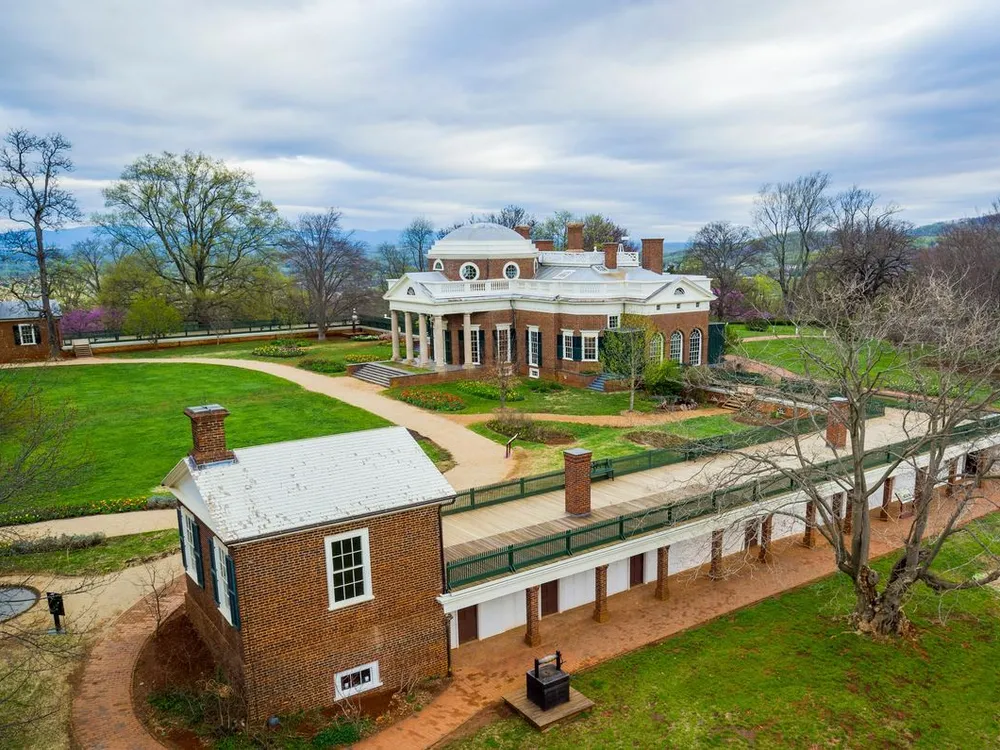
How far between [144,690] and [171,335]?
166 ft

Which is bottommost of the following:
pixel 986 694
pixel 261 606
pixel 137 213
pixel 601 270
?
pixel 986 694

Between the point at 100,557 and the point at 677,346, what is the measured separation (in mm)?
31492

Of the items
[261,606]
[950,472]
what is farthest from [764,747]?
[950,472]

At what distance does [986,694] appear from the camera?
1409 centimetres

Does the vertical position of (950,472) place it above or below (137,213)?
below

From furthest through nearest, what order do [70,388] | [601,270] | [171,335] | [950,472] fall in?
[171,335] < [601,270] < [70,388] < [950,472]

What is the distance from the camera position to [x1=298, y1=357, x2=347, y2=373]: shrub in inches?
1829

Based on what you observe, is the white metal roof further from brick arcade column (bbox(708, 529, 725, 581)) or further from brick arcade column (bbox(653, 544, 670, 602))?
brick arcade column (bbox(708, 529, 725, 581))

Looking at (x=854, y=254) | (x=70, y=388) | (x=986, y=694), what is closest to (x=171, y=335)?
(x=70, y=388)

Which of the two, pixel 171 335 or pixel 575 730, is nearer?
pixel 575 730

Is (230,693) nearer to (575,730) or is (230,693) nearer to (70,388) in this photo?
(575,730)

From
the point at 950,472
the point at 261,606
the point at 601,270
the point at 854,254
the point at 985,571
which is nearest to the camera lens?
the point at 261,606

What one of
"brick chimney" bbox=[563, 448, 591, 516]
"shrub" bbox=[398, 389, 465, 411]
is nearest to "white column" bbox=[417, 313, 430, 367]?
"shrub" bbox=[398, 389, 465, 411]

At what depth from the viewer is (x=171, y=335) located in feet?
195
